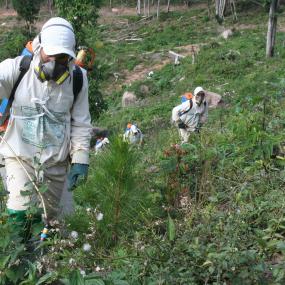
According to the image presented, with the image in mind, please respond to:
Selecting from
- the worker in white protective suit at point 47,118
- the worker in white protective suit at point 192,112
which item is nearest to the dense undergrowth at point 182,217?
the worker in white protective suit at point 47,118

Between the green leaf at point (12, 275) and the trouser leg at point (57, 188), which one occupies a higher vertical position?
the green leaf at point (12, 275)

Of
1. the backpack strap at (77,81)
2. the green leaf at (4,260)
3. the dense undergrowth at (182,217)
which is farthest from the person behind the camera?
the backpack strap at (77,81)

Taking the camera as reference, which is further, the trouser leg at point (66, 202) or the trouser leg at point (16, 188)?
the trouser leg at point (66, 202)

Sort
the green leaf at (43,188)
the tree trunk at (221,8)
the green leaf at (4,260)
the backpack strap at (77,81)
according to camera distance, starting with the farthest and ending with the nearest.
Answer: the tree trunk at (221,8), the backpack strap at (77,81), the green leaf at (43,188), the green leaf at (4,260)

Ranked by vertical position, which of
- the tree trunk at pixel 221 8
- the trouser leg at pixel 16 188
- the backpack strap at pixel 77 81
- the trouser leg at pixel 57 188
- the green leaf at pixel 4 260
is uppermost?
the backpack strap at pixel 77 81

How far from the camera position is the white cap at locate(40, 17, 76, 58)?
135 inches

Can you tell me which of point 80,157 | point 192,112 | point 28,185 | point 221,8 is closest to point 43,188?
point 28,185

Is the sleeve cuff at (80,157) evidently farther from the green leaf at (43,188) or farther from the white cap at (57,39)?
the green leaf at (43,188)

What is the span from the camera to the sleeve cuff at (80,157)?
364 centimetres

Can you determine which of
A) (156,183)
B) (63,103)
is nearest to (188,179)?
(156,183)

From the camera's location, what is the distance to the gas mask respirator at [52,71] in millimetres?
3467

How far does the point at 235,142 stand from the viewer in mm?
4898

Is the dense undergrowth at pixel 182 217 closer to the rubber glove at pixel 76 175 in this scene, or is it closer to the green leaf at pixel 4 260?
the green leaf at pixel 4 260

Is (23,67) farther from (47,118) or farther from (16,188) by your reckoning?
(16,188)
